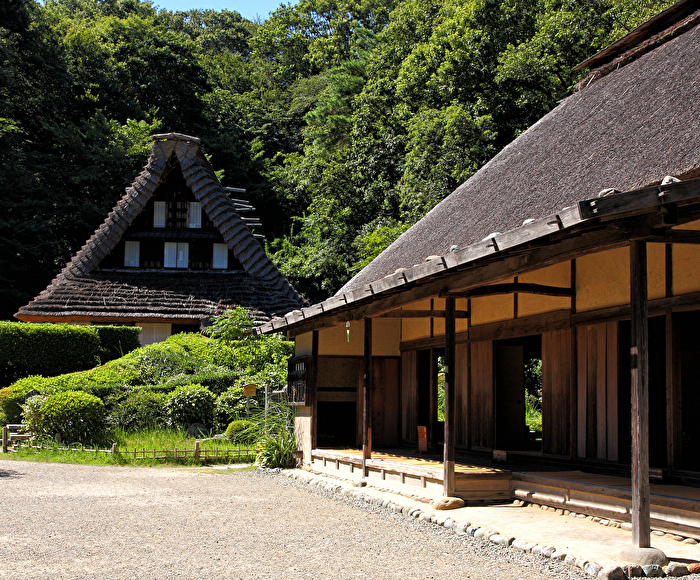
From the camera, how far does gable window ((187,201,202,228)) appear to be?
25.3 m

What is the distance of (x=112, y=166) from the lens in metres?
33.4

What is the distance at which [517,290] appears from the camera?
332 inches

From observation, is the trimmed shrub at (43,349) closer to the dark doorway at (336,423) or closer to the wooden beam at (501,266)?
the dark doorway at (336,423)

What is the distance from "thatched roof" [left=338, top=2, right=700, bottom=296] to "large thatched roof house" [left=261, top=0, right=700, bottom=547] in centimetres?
4

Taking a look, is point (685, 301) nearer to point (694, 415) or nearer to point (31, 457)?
point (694, 415)

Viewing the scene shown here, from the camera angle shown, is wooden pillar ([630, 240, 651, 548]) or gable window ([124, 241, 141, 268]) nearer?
wooden pillar ([630, 240, 651, 548])

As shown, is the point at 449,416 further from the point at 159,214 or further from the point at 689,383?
the point at 159,214

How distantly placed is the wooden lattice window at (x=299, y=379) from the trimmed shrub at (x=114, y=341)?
9.37 m

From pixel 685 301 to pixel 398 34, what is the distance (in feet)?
78.7

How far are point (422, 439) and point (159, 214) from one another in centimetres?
1689

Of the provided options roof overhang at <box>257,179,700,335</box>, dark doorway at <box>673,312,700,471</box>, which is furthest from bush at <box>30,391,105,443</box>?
dark doorway at <box>673,312,700,471</box>

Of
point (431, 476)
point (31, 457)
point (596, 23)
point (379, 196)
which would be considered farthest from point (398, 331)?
point (379, 196)

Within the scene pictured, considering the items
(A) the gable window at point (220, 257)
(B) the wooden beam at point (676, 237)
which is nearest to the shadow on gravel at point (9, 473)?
(B) the wooden beam at point (676, 237)

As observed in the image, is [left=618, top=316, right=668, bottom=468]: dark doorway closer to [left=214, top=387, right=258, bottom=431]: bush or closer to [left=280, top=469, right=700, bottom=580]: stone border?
[left=280, top=469, right=700, bottom=580]: stone border
